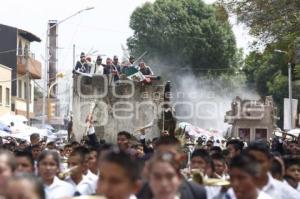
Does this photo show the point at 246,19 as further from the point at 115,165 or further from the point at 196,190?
the point at 115,165

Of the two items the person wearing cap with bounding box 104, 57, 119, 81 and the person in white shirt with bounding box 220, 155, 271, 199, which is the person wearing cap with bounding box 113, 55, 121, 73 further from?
the person in white shirt with bounding box 220, 155, 271, 199

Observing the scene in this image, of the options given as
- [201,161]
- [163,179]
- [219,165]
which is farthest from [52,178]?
[163,179]

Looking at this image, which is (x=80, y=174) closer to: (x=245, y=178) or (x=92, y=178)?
(x=92, y=178)

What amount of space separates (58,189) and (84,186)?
1.66 feet

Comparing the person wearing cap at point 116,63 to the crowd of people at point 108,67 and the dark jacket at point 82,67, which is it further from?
the dark jacket at point 82,67

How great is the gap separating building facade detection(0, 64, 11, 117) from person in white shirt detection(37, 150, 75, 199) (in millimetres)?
45460

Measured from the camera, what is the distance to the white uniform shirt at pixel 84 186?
9286 millimetres

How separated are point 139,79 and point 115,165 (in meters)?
25.3

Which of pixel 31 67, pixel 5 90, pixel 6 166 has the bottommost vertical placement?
pixel 6 166

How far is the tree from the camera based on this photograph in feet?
230

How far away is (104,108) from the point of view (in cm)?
3145

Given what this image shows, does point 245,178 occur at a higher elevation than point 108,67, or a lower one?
lower

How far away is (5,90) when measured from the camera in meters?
57.7

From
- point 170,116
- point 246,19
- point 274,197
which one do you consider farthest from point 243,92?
point 274,197
